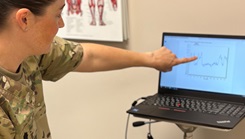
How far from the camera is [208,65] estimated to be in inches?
58.9

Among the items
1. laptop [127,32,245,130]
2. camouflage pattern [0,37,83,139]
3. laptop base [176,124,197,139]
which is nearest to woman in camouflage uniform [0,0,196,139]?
camouflage pattern [0,37,83,139]

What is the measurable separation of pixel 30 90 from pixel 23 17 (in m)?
0.28

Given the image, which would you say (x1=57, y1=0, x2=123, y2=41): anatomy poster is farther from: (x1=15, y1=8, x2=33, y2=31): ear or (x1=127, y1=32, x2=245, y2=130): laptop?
(x1=15, y1=8, x2=33, y2=31): ear

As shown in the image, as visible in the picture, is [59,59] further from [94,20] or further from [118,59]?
[94,20]

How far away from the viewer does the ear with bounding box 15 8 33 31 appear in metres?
0.96

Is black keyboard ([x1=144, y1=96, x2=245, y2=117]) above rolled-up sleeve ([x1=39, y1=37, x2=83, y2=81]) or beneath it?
beneath

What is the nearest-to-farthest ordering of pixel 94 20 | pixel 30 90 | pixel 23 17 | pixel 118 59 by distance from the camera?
pixel 23 17 < pixel 30 90 < pixel 118 59 < pixel 94 20

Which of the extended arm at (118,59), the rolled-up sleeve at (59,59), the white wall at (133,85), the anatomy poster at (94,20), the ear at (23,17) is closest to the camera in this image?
the ear at (23,17)

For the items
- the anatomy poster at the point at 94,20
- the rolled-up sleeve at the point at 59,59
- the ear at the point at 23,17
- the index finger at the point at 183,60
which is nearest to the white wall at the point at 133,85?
the anatomy poster at the point at 94,20

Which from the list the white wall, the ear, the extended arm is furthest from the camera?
the white wall

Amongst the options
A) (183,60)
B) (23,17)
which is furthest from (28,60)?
(183,60)

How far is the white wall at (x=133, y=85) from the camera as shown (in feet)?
5.15

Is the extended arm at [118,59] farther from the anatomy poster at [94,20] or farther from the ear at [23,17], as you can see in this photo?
the ear at [23,17]

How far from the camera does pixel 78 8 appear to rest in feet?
6.05
